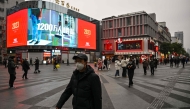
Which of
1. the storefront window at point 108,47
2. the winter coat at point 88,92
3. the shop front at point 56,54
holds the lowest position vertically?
the winter coat at point 88,92

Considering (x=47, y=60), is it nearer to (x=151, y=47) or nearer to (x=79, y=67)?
(x=151, y=47)

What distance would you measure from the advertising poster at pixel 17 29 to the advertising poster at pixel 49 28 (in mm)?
1598

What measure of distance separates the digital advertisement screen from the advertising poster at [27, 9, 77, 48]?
12.6 feet

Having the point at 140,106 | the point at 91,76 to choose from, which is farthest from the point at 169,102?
the point at 91,76

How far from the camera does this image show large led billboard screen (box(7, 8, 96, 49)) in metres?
48.0

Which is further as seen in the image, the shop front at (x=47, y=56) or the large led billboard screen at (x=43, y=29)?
the shop front at (x=47, y=56)

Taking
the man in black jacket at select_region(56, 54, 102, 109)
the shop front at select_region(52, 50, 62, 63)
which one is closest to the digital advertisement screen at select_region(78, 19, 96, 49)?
the shop front at select_region(52, 50, 62, 63)

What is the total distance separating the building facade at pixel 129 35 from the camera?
6109cm

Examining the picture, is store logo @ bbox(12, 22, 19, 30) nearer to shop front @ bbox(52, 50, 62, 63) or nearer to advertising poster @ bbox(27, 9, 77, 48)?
advertising poster @ bbox(27, 9, 77, 48)

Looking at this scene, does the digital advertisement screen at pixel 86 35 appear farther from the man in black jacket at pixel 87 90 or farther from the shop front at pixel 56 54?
the man in black jacket at pixel 87 90

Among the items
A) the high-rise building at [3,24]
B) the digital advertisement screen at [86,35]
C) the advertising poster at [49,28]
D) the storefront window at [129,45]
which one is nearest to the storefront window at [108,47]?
the storefront window at [129,45]

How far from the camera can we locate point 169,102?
6539 mm

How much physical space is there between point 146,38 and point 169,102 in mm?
56896

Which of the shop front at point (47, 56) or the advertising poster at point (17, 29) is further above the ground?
the advertising poster at point (17, 29)
